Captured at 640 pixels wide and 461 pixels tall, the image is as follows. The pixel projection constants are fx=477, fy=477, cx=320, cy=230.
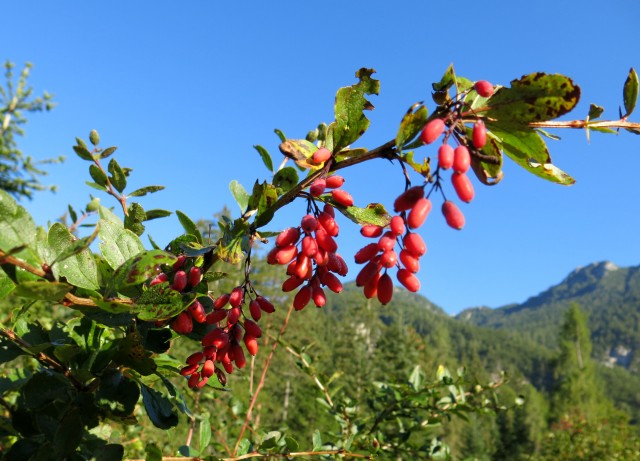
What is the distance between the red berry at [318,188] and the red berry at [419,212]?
0.18m

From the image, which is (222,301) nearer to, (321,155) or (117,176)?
(321,155)

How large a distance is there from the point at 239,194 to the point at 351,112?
0.42 metres

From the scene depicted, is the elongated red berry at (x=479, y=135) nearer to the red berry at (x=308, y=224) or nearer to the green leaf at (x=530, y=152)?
the green leaf at (x=530, y=152)

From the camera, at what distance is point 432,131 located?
0.79m

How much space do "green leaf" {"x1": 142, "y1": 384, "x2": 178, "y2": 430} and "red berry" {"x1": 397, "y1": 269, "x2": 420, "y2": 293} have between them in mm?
654

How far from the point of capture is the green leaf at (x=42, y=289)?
73 cm

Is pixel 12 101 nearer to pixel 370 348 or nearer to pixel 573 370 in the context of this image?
pixel 370 348

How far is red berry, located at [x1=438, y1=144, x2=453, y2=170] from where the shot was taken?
2.56 ft

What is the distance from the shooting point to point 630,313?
152 metres

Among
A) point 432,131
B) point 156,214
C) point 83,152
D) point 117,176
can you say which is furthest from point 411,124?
point 83,152

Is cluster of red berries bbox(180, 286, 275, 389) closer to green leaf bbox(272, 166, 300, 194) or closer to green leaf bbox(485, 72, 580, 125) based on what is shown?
green leaf bbox(272, 166, 300, 194)

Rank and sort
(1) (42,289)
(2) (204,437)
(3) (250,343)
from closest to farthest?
1. (1) (42,289)
2. (3) (250,343)
3. (2) (204,437)

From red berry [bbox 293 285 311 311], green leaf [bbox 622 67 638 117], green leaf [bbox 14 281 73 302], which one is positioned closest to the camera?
green leaf [bbox 14 281 73 302]

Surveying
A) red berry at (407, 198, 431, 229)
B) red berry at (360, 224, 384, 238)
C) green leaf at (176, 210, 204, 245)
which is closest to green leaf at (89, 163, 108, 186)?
green leaf at (176, 210, 204, 245)
